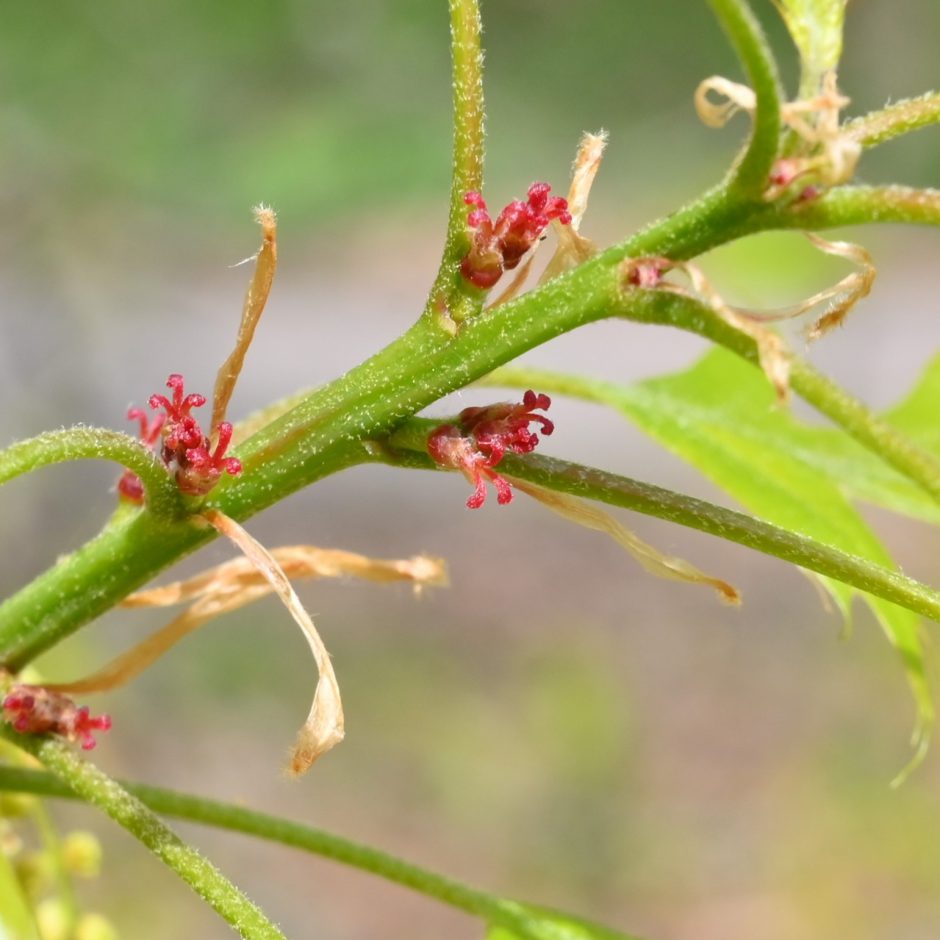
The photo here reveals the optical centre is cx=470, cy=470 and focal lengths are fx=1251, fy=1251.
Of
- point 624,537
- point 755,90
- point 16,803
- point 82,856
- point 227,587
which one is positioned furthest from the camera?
point 82,856

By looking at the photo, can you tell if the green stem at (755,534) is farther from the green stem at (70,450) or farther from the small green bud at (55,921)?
the small green bud at (55,921)

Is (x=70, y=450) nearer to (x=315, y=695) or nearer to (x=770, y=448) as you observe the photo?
(x=315, y=695)

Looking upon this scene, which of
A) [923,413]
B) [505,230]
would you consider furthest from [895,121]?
[923,413]

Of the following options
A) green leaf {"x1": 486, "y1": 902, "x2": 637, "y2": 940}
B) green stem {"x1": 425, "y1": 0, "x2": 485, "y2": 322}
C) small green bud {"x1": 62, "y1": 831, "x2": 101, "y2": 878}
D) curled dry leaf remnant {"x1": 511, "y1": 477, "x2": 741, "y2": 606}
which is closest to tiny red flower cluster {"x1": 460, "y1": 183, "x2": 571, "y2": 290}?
green stem {"x1": 425, "y1": 0, "x2": 485, "y2": 322}

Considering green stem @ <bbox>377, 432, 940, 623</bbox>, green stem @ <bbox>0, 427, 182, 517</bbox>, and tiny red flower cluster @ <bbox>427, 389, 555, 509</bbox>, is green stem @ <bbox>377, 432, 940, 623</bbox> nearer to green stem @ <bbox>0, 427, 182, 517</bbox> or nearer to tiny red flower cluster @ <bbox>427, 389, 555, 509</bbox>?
tiny red flower cluster @ <bbox>427, 389, 555, 509</bbox>

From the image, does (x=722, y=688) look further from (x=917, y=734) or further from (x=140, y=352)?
(x=917, y=734)

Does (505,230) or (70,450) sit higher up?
(505,230)

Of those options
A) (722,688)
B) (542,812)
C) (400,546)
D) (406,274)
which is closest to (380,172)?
Answer: (406,274)

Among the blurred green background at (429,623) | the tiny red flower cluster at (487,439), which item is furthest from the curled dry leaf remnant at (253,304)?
the blurred green background at (429,623)
